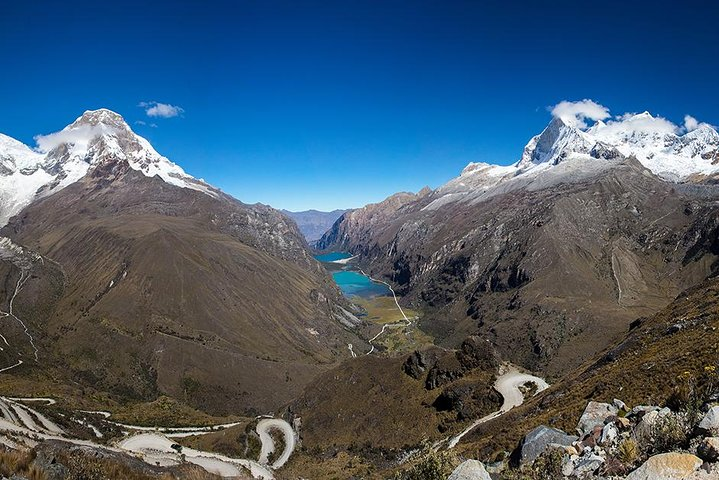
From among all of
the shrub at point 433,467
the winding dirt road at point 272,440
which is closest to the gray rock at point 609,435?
the shrub at point 433,467

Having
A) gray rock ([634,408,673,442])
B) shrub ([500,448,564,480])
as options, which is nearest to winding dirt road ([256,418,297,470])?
shrub ([500,448,564,480])

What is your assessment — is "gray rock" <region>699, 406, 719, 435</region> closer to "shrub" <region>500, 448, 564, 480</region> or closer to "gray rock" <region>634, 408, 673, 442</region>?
"gray rock" <region>634, 408, 673, 442</region>

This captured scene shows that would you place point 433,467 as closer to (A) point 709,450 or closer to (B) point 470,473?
(B) point 470,473

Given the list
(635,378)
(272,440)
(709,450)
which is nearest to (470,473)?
(709,450)

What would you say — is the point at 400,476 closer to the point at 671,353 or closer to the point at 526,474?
the point at 526,474

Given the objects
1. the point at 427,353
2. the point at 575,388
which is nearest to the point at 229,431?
the point at 427,353

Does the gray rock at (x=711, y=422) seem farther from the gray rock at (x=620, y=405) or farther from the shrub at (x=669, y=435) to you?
the gray rock at (x=620, y=405)
